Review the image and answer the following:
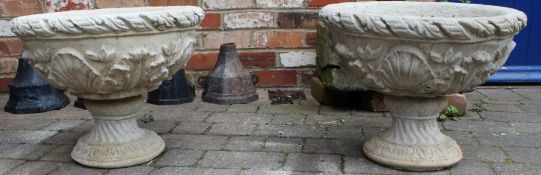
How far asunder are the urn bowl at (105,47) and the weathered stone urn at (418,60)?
66cm

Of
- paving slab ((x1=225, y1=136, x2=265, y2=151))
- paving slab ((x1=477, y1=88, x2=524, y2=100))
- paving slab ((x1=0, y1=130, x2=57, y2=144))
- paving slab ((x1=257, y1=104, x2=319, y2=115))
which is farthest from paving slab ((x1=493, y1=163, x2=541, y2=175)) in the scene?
paving slab ((x1=0, y1=130, x2=57, y2=144))

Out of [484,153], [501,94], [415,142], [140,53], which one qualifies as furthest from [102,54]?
[501,94]

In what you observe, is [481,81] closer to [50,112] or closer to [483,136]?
[483,136]

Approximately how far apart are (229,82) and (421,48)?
1.63 m

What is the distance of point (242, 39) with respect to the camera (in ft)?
11.3

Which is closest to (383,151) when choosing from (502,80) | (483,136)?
(483,136)

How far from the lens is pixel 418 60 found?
1.87 meters

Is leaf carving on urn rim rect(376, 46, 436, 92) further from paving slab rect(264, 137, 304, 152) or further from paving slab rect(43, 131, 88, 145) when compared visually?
paving slab rect(43, 131, 88, 145)

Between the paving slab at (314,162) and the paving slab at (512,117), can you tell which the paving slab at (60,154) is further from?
the paving slab at (512,117)

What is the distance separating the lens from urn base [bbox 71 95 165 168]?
220 centimetres

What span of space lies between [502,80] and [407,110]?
1.83 meters

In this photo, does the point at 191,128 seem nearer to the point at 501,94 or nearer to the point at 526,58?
the point at 501,94

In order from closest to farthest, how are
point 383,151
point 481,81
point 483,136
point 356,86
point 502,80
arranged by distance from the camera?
point 481,81
point 383,151
point 483,136
point 356,86
point 502,80

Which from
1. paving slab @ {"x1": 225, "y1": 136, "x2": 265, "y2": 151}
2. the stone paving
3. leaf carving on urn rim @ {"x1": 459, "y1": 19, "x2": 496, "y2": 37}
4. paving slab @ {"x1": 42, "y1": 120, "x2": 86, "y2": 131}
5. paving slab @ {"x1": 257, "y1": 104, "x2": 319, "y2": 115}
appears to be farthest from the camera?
paving slab @ {"x1": 257, "y1": 104, "x2": 319, "y2": 115}
